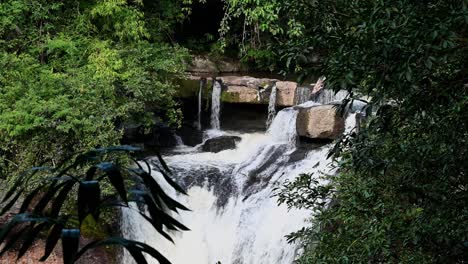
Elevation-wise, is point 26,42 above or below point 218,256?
above

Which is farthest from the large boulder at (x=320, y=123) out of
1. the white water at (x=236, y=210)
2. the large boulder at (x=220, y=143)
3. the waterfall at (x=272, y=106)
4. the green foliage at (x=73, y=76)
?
the green foliage at (x=73, y=76)

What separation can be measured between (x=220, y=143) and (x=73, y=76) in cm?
343

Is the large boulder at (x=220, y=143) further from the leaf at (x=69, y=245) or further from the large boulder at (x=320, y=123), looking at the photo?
the leaf at (x=69, y=245)

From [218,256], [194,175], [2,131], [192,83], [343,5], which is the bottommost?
[218,256]

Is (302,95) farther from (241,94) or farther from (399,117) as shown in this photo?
(399,117)

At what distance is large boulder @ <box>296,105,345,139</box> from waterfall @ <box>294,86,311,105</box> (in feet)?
5.55

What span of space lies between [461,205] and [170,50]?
29.5ft

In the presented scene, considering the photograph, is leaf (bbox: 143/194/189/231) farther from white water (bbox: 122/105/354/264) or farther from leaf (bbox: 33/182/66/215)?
white water (bbox: 122/105/354/264)

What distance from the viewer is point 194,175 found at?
9.90 m

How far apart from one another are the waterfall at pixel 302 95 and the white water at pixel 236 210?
1229 mm

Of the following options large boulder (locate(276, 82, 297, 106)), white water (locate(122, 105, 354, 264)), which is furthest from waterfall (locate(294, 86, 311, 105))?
white water (locate(122, 105, 354, 264))

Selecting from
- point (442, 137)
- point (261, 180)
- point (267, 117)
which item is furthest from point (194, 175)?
point (442, 137)

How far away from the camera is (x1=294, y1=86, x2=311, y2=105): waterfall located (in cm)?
1188

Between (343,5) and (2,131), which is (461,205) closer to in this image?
(343,5)
